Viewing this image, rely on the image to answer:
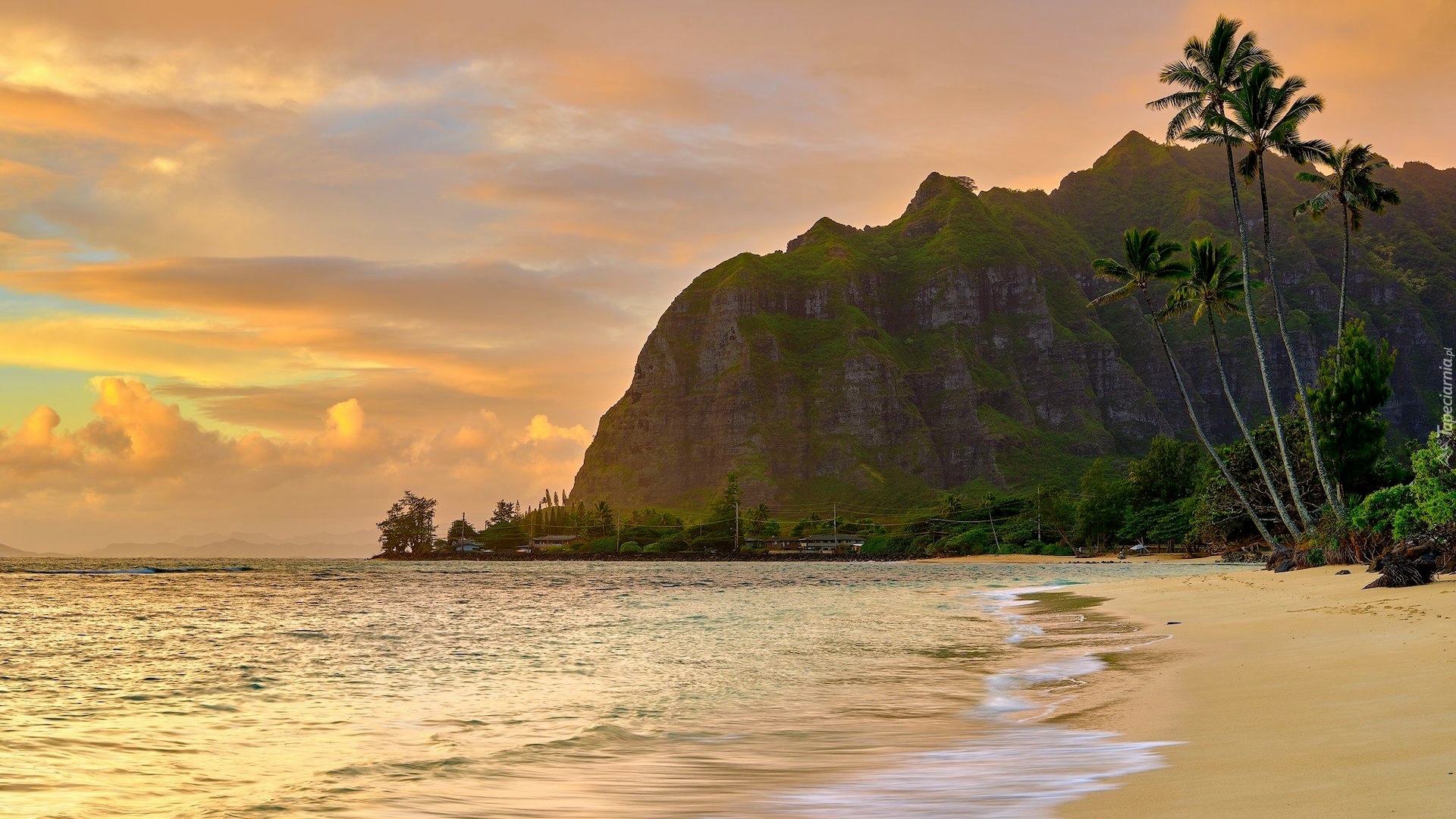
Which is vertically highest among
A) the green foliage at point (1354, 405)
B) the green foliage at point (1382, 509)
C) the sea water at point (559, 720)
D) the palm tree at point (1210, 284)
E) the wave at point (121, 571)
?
the palm tree at point (1210, 284)

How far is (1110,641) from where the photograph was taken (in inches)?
1062

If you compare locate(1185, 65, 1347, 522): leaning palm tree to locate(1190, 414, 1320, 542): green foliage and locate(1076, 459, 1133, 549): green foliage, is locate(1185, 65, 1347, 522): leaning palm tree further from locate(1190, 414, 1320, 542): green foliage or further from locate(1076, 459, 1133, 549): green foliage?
locate(1076, 459, 1133, 549): green foliage

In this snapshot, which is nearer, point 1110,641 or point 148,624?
point 1110,641

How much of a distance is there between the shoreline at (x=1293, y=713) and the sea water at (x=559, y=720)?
0.78m

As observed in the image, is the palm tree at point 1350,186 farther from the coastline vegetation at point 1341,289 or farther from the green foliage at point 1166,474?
the green foliage at point 1166,474

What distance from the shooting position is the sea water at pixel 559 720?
35.4 ft

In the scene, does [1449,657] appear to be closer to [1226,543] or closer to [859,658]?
[859,658]

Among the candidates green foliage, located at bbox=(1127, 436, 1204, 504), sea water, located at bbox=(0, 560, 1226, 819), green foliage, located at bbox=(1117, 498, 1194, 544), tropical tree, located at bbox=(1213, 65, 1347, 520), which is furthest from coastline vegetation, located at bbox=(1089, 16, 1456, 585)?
green foliage, located at bbox=(1127, 436, 1204, 504)

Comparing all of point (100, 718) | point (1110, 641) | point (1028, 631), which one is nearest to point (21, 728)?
point (100, 718)

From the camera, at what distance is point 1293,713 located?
12.4 meters

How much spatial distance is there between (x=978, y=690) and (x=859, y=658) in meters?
7.42

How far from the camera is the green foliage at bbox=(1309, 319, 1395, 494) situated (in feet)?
197

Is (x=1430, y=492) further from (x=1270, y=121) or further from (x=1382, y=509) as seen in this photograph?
(x=1270, y=121)

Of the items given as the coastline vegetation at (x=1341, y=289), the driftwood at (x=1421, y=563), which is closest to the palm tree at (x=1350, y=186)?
the coastline vegetation at (x=1341, y=289)
